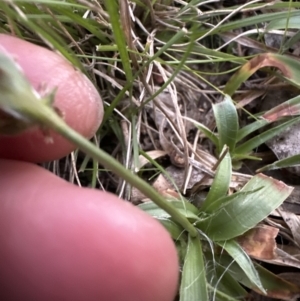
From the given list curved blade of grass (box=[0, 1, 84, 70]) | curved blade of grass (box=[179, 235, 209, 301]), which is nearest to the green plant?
curved blade of grass (box=[179, 235, 209, 301])

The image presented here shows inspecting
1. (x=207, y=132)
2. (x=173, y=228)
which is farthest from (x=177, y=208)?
(x=207, y=132)

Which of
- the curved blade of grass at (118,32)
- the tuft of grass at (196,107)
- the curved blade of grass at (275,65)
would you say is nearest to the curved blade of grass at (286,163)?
the tuft of grass at (196,107)

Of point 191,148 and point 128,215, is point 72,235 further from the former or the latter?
point 191,148

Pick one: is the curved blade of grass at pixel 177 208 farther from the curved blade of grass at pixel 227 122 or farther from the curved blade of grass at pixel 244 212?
the curved blade of grass at pixel 227 122

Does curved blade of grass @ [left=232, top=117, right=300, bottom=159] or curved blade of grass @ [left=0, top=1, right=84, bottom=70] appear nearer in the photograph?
curved blade of grass @ [left=0, top=1, right=84, bottom=70]

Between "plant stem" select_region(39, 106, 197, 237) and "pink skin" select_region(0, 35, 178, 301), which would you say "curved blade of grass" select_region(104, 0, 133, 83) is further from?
"plant stem" select_region(39, 106, 197, 237)

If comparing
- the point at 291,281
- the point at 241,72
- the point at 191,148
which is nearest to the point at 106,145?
the point at 191,148
